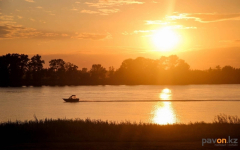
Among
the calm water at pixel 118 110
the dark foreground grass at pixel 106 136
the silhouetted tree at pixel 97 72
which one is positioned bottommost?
the calm water at pixel 118 110

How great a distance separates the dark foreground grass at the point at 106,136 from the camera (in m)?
14.5

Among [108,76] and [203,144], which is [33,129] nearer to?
[203,144]

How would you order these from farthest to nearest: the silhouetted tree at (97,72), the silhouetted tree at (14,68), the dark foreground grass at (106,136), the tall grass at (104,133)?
Answer: 1. the silhouetted tree at (97,72)
2. the silhouetted tree at (14,68)
3. the tall grass at (104,133)
4. the dark foreground grass at (106,136)

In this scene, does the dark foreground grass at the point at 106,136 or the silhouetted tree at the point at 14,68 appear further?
the silhouetted tree at the point at 14,68

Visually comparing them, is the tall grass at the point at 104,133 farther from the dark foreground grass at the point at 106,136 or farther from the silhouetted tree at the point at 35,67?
the silhouetted tree at the point at 35,67

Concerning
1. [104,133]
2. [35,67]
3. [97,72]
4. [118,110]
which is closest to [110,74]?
[97,72]

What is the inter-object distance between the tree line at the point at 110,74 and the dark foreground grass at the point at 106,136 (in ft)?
495

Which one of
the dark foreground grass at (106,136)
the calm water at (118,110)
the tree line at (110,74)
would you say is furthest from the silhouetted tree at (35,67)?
the dark foreground grass at (106,136)

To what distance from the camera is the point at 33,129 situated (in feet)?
59.7

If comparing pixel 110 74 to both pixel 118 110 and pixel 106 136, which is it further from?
pixel 106 136

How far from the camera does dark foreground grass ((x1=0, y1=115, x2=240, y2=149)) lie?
14.5m

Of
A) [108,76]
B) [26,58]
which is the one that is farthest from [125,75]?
[26,58]

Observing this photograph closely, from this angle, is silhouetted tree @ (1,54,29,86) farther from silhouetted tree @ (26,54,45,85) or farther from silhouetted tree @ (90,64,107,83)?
silhouetted tree @ (90,64,107,83)

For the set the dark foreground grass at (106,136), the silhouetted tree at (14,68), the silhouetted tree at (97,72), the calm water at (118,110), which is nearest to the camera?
the dark foreground grass at (106,136)
